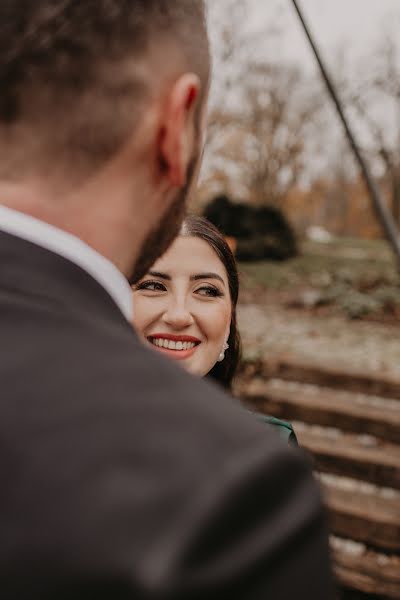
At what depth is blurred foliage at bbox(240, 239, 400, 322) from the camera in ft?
29.3

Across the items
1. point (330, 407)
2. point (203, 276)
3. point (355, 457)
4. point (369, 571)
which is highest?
point (203, 276)

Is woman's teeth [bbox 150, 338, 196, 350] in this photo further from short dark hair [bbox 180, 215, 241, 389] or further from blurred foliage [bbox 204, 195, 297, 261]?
blurred foliage [bbox 204, 195, 297, 261]

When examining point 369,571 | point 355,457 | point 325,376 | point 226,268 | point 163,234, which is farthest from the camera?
point 325,376

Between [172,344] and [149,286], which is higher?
[149,286]

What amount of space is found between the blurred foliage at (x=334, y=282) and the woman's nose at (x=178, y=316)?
7294mm

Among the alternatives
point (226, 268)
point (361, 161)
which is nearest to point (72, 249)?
point (226, 268)

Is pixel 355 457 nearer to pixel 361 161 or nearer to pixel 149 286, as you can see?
pixel 361 161

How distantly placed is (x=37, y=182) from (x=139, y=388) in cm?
29

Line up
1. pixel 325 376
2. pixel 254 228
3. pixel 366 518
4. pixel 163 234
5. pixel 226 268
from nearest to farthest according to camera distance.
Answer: pixel 163 234 < pixel 226 268 < pixel 366 518 < pixel 325 376 < pixel 254 228

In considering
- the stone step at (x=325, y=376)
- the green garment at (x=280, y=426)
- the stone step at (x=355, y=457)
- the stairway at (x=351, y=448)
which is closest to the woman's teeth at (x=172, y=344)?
the green garment at (x=280, y=426)

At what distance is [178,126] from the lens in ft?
2.36

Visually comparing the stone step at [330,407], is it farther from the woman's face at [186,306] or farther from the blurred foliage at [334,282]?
the woman's face at [186,306]

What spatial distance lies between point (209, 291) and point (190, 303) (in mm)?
89

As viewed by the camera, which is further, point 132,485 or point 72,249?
point 72,249
